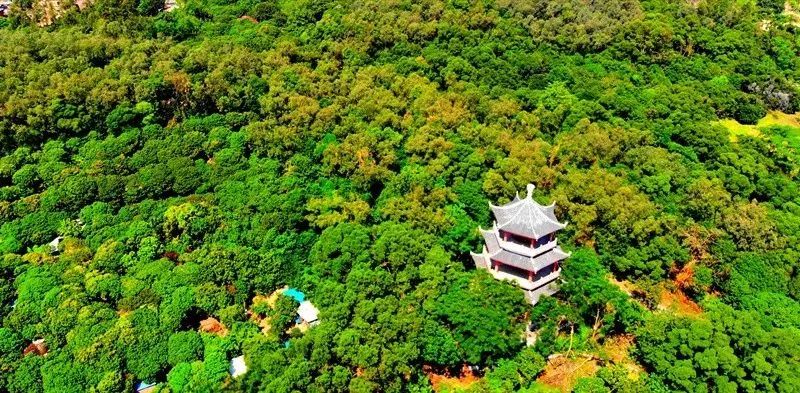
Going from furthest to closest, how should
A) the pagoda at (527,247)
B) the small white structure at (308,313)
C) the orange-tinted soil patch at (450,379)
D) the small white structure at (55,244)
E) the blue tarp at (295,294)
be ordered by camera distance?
1. the small white structure at (55,244)
2. the blue tarp at (295,294)
3. the small white structure at (308,313)
4. the pagoda at (527,247)
5. the orange-tinted soil patch at (450,379)

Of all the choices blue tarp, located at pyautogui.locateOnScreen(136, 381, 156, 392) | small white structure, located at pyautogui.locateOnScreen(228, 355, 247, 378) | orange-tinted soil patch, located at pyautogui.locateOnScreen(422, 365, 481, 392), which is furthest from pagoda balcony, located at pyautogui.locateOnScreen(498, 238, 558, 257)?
blue tarp, located at pyautogui.locateOnScreen(136, 381, 156, 392)

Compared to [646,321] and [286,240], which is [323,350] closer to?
[286,240]

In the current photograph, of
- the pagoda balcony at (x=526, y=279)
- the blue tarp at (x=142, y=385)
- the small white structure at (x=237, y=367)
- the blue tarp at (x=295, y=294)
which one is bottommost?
the blue tarp at (x=142, y=385)

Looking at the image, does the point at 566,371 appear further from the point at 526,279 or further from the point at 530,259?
the point at 530,259

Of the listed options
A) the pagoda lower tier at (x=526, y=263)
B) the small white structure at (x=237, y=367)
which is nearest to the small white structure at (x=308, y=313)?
the small white structure at (x=237, y=367)

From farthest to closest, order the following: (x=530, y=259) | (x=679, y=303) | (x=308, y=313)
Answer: (x=679, y=303), (x=308, y=313), (x=530, y=259)

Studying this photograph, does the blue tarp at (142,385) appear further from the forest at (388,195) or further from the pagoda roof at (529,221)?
the pagoda roof at (529,221)

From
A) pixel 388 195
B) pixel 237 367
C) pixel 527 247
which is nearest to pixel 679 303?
pixel 527 247
